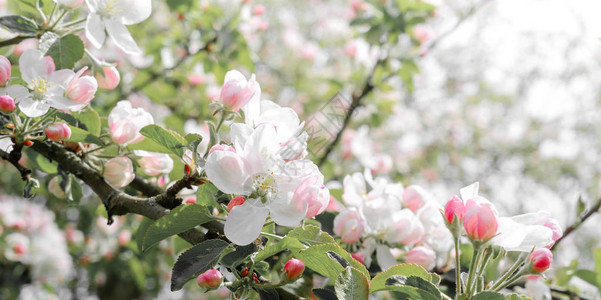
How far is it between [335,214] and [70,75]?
649 mm

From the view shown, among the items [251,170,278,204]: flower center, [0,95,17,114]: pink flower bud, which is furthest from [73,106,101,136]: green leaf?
[251,170,278,204]: flower center

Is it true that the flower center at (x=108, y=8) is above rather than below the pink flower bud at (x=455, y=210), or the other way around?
above

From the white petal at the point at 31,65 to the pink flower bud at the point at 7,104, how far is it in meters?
0.07

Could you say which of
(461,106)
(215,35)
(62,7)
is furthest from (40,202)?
(461,106)

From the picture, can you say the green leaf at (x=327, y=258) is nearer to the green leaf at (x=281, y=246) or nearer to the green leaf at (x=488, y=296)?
the green leaf at (x=281, y=246)

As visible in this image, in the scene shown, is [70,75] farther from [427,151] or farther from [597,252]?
[427,151]

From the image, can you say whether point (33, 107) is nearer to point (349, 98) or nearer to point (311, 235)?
point (311, 235)

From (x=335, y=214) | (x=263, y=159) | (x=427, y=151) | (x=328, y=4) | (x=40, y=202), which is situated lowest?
(x=427, y=151)

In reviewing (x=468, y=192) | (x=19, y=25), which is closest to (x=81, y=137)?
(x=19, y=25)

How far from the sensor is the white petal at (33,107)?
0.84 metres

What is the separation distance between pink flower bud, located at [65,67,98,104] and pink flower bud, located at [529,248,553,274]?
84 centimetres

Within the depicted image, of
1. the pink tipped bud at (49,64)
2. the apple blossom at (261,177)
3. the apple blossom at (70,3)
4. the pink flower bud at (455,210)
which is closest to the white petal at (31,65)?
the pink tipped bud at (49,64)

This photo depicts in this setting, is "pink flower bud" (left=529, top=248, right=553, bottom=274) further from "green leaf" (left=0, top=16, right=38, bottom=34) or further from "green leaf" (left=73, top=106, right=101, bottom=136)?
"green leaf" (left=0, top=16, right=38, bottom=34)

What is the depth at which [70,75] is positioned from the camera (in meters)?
0.91
